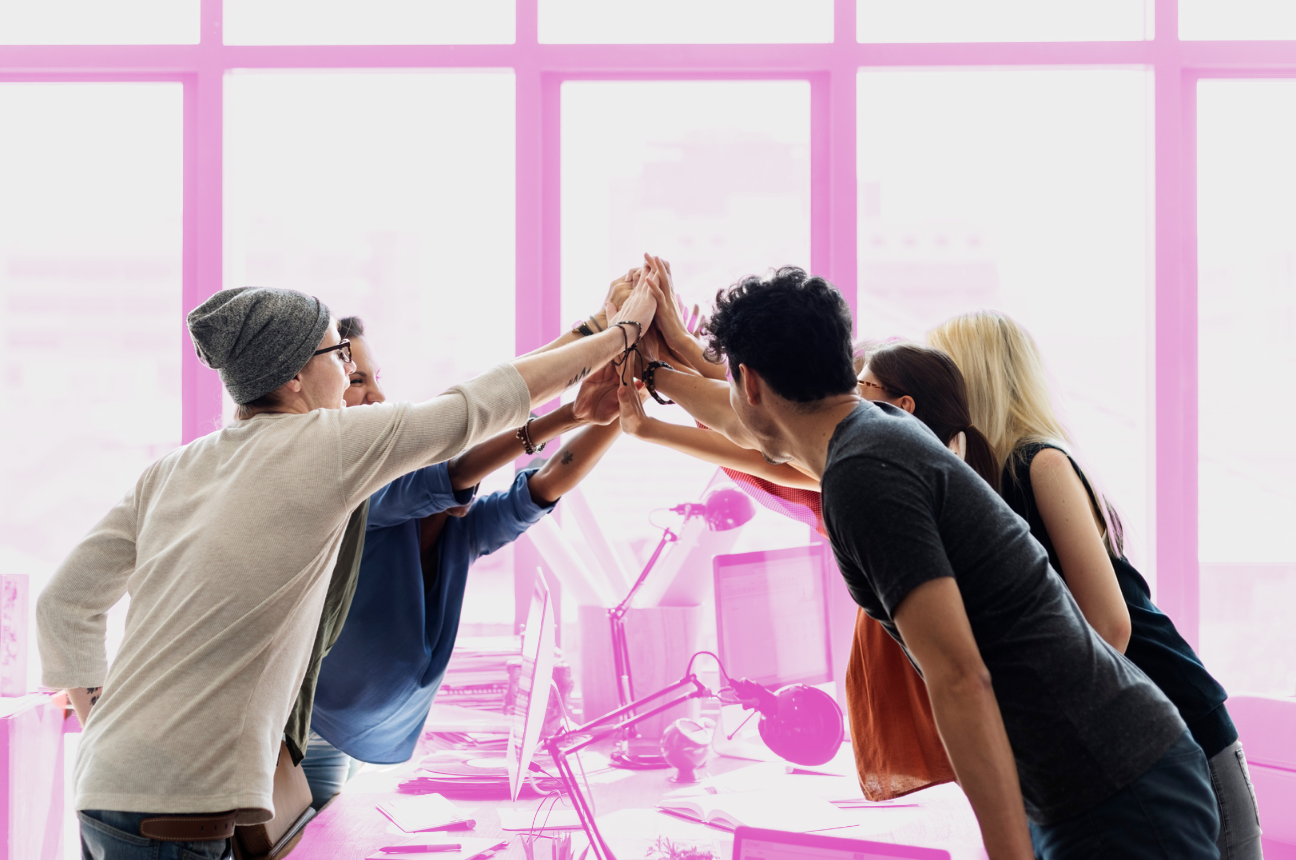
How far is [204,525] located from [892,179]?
2.31 m

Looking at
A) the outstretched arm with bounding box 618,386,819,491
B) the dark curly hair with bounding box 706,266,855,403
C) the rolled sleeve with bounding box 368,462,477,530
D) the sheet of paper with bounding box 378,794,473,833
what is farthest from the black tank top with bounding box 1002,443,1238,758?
the sheet of paper with bounding box 378,794,473,833

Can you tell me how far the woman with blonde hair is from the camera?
1.28 meters

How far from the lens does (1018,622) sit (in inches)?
41.4

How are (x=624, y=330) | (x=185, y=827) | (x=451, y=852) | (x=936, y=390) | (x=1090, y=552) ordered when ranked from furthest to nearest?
(x=624, y=330) < (x=451, y=852) < (x=936, y=390) < (x=1090, y=552) < (x=185, y=827)

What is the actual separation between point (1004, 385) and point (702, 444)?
655mm

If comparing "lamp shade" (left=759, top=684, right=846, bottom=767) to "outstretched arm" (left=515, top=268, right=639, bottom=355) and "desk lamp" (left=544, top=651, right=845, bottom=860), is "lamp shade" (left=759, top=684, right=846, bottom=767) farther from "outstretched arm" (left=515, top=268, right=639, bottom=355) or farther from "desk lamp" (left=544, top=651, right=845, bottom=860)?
"outstretched arm" (left=515, top=268, right=639, bottom=355)

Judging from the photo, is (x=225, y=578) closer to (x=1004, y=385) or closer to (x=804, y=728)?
(x=1004, y=385)

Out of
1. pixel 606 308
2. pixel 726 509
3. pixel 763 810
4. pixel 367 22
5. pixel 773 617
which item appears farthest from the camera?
pixel 367 22

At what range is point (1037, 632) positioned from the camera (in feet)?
3.45

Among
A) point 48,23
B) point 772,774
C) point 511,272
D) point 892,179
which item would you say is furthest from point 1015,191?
point 48,23

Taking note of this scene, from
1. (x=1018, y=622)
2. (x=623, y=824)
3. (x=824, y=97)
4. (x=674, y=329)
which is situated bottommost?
(x=623, y=824)

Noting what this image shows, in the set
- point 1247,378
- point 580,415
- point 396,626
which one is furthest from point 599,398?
point 1247,378

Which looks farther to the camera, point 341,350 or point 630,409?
point 630,409

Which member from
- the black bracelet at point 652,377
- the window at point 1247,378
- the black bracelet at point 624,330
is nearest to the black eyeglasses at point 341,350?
the black bracelet at point 624,330
